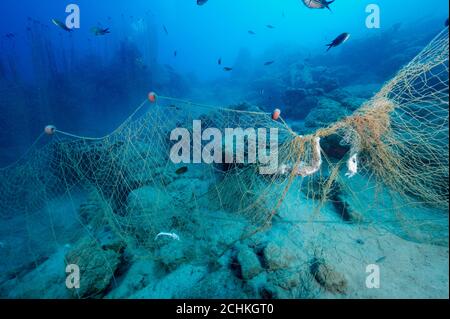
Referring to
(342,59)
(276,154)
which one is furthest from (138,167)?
(342,59)

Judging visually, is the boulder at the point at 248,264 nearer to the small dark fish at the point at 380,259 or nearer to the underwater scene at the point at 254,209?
the underwater scene at the point at 254,209

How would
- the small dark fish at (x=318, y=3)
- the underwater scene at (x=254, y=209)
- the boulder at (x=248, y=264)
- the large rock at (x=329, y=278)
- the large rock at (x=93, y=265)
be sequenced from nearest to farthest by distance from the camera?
the large rock at (x=329, y=278), the underwater scene at (x=254, y=209), the boulder at (x=248, y=264), the large rock at (x=93, y=265), the small dark fish at (x=318, y=3)

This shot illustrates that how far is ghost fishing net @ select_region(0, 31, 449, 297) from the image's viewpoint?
3.55 meters

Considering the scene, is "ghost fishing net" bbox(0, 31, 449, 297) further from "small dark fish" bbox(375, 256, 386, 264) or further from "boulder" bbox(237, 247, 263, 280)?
"small dark fish" bbox(375, 256, 386, 264)

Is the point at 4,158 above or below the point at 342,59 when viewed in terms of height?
below

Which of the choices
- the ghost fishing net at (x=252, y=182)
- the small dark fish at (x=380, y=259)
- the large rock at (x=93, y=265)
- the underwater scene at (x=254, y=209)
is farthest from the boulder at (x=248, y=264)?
the large rock at (x=93, y=265)

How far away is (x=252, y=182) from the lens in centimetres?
495

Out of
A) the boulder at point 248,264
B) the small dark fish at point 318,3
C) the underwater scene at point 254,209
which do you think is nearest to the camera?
the underwater scene at point 254,209

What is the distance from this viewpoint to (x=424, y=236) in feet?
12.0

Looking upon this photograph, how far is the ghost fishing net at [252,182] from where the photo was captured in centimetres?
355

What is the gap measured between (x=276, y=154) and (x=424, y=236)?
2.72 metres

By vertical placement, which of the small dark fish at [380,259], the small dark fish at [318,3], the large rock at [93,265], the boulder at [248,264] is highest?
the small dark fish at [318,3]

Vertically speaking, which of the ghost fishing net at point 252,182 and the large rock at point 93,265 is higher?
the ghost fishing net at point 252,182
